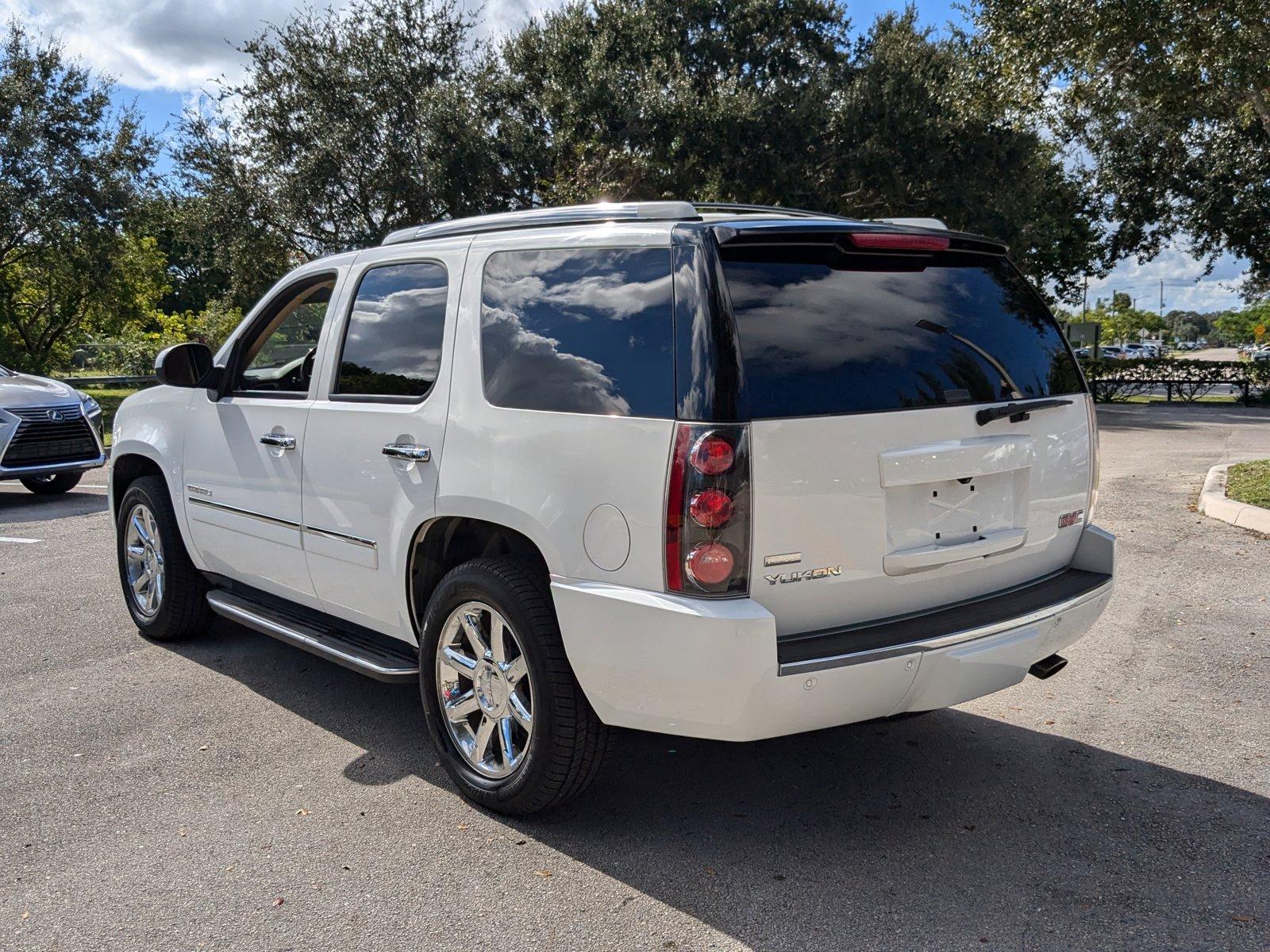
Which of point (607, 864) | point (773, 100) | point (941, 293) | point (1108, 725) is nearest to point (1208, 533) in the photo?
point (1108, 725)

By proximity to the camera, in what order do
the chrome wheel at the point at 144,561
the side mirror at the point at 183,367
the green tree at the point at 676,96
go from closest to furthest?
1. the side mirror at the point at 183,367
2. the chrome wheel at the point at 144,561
3. the green tree at the point at 676,96

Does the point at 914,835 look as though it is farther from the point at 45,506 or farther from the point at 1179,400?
the point at 1179,400

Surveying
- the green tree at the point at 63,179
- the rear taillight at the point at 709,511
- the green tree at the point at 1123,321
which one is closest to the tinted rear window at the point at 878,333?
the rear taillight at the point at 709,511

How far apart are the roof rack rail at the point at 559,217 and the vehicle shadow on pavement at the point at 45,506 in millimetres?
7450

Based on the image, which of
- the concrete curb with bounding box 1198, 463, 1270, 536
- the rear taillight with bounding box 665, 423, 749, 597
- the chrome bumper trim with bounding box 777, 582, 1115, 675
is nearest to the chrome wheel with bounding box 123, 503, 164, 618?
the rear taillight with bounding box 665, 423, 749, 597

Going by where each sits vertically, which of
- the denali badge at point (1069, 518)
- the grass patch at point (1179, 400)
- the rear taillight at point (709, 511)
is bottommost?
the grass patch at point (1179, 400)

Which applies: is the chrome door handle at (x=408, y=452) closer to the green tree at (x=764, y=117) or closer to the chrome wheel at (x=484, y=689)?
the chrome wheel at (x=484, y=689)

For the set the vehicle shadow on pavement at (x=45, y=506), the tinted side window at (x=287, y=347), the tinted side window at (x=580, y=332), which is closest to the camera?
the tinted side window at (x=580, y=332)

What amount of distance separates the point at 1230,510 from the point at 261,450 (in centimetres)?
796

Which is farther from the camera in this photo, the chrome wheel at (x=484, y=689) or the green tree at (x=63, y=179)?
the green tree at (x=63, y=179)

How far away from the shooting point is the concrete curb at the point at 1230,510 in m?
8.55

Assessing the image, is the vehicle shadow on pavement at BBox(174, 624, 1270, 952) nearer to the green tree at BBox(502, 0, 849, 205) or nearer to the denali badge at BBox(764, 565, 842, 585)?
the denali badge at BBox(764, 565, 842, 585)

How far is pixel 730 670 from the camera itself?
2986 millimetres

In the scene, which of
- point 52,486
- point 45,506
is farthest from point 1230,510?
point 52,486
